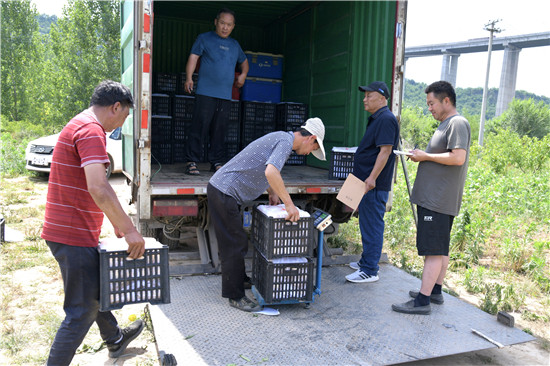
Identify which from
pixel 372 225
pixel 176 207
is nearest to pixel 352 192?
pixel 372 225

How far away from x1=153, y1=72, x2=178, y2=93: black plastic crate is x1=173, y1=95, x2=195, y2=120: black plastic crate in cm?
66

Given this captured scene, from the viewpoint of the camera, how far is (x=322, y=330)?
3.61 metres

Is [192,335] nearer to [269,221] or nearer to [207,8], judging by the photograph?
[269,221]

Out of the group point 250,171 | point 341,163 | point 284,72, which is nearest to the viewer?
point 250,171

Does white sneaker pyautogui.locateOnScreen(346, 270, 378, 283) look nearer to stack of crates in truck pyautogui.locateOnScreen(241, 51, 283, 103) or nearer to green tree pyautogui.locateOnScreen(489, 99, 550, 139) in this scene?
stack of crates in truck pyautogui.locateOnScreen(241, 51, 283, 103)

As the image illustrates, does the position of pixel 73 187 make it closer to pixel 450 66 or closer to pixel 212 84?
pixel 212 84

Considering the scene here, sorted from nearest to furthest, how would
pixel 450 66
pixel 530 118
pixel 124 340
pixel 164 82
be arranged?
1. pixel 124 340
2. pixel 164 82
3. pixel 530 118
4. pixel 450 66

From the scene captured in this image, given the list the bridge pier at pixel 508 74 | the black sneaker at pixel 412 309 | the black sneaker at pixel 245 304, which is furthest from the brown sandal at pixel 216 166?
the bridge pier at pixel 508 74

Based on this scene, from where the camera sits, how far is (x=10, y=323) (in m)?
3.84

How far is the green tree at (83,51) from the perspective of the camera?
20.3 metres

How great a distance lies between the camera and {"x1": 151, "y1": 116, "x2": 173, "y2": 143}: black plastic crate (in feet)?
22.4

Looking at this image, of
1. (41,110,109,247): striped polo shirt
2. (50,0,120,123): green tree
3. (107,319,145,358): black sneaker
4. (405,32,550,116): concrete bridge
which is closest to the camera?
(41,110,109,247): striped polo shirt

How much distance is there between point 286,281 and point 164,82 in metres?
4.84

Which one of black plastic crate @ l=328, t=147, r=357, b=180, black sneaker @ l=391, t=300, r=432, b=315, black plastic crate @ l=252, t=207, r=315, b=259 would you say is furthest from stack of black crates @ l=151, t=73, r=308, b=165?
black sneaker @ l=391, t=300, r=432, b=315
